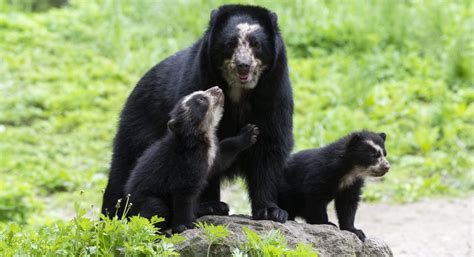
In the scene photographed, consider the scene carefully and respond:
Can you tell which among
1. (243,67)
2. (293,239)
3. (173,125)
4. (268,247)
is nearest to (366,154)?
(243,67)

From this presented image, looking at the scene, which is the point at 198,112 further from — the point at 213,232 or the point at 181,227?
the point at 213,232

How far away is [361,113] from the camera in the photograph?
495 inches

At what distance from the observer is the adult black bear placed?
6.49 meters

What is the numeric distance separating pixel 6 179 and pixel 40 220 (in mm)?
1771

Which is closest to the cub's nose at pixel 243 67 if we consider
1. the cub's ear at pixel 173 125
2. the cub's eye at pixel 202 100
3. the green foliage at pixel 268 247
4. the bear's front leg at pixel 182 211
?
the cub's eye at pixel 202 100

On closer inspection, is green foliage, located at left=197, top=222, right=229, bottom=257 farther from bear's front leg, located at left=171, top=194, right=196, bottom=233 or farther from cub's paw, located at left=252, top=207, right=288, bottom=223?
cub's paw, located at left=252, top=207, right=288, bottom=223

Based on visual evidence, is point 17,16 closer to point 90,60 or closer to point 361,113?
point 90,60

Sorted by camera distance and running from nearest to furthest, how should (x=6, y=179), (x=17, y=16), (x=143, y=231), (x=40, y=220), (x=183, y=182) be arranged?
(x=143, y=231) < (x=183, y=182) < (x=40, y=220) < (x=6, y=179) < (x=17, y=16)

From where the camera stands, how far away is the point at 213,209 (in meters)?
6.70

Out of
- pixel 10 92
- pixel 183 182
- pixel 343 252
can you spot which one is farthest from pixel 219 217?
pixel 10 92

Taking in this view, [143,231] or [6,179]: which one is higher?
[143,231]

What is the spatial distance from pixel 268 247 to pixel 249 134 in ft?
4.69

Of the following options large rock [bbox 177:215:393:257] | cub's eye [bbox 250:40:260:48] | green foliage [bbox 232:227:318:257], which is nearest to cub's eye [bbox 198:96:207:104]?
cub's eye [bbox 250:40:260:48]

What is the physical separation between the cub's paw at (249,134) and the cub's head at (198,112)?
0.74ft
